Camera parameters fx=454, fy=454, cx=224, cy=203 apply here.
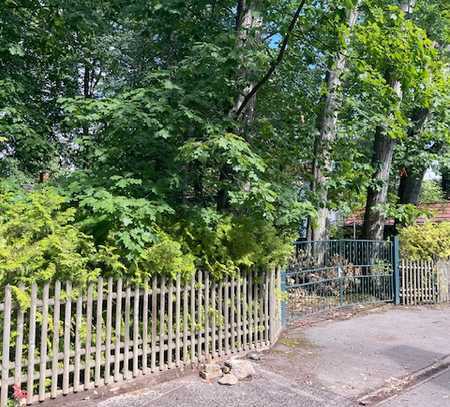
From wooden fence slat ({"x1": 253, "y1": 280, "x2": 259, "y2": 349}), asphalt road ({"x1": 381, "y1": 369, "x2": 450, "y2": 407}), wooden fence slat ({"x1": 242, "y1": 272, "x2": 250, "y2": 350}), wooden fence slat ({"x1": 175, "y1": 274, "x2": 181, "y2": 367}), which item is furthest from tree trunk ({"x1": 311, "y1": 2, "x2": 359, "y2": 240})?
wooden fence slat ({"x1": 175, "y1": 274, "x2": 181, "y2": 367})

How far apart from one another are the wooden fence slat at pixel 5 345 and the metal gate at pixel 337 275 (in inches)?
177

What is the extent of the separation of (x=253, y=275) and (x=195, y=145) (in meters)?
2.18

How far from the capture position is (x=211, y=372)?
5242mm

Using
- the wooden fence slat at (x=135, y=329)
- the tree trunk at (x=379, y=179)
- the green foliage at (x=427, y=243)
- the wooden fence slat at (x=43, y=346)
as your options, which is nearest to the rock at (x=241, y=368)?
the wooden fence slat at (x=135, y=329)

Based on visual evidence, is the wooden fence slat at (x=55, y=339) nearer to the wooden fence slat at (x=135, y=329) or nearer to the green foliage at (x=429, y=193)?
the wooden fence slat at (x=135, y=329)

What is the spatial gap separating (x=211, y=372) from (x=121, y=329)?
117 cm

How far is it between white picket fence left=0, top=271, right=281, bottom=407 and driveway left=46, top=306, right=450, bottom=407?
0.89 ft

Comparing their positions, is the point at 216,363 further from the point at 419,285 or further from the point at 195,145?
the point at 419,285

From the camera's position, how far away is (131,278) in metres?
4.96

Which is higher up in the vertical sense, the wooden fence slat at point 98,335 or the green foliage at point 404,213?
the green foliage at point 404,213

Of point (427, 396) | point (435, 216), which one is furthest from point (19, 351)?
point (435, 216)

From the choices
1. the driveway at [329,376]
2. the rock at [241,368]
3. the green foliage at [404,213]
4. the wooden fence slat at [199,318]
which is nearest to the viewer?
the driveway at [329,376]

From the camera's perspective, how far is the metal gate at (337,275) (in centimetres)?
856

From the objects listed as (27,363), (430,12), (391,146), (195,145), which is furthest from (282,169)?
(430,12)
